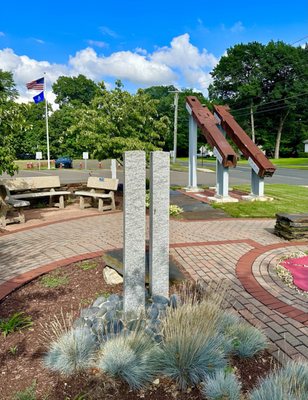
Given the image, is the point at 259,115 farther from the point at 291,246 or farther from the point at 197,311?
the point at 197,311

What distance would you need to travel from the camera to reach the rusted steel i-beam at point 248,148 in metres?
10.5

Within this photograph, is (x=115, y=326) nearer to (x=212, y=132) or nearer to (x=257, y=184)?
(x=257, y=184)

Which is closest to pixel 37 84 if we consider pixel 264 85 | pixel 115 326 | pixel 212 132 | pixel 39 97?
pixel 39 97

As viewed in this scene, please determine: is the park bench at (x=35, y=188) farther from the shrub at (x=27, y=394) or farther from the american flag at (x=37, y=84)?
the american flag at (x=37, y=84)

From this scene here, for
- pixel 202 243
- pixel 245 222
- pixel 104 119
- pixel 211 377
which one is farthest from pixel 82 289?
pixel 104 119

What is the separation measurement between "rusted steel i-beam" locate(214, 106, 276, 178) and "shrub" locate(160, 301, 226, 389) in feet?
28.6

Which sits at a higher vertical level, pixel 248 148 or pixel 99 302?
pixel 248 148

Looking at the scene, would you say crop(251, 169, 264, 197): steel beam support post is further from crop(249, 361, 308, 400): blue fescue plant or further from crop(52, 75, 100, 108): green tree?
crop(52, 75, 100, 108): green tree

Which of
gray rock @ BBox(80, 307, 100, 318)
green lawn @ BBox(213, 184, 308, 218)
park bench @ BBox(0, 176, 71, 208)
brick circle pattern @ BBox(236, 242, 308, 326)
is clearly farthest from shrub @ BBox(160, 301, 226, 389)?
park bench @ BBox(0, 176, 71, 208)

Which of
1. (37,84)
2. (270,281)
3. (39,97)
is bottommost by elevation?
(270,281)

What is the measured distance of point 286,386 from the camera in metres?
2.01

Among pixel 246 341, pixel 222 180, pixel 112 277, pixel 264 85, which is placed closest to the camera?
pixel 246 341

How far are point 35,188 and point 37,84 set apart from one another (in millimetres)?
16536

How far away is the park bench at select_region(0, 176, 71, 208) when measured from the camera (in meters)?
9.08
